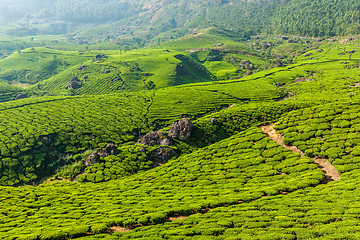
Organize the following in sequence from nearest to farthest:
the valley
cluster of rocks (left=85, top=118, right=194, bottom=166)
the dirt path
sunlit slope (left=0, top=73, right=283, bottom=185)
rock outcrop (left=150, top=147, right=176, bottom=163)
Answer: the valley → the dirt path → cluster of rocks (left=85, top=118, right=194, bottom=166) → rock outcrop (left=150, top=147, right=176, bottom=163) → sunlit slope (left=0, top=73, right=283, bottom=185)

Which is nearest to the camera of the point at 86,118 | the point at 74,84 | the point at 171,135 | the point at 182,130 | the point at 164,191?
the point at 164,191

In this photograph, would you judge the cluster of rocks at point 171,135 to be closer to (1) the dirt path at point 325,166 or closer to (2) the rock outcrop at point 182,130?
(2) the rock outcrop at point 182,130

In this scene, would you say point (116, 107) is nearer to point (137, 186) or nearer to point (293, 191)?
point (137, 186)

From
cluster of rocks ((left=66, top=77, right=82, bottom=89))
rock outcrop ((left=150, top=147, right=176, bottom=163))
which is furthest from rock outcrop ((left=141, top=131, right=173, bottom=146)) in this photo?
cluster of rocks ((left=66, top=77, right=82, bottom=89))

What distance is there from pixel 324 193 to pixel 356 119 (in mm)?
45217

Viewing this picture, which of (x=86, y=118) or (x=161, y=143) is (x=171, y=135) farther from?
(x=86, y=118)

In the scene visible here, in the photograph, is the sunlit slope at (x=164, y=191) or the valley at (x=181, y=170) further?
the sunlit slope at (x=164, y=191)

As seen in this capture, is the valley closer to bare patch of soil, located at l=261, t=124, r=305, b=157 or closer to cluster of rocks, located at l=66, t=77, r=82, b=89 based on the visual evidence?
bare patch of soil, located at l=261, t=124, r=305, b=157

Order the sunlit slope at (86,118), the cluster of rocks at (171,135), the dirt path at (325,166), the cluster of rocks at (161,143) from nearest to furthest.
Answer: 1. the dirt path at (325,166)
2. the cluster of rocks at (161,143)
3. the sunlit slope at (86,118)
4. the cluster of rocks at (171,135)

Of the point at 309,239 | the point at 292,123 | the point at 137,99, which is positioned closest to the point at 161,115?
the point at 137,99

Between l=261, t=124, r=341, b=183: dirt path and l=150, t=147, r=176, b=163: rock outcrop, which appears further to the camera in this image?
l=150, t=147, r=176, b=163: rock outcrop

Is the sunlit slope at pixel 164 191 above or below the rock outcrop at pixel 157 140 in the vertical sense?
below

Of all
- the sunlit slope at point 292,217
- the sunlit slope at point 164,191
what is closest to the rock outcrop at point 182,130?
the sunlit slope at point 164,191

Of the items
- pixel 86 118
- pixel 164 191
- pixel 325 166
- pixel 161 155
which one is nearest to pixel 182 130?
pixel 161 155
